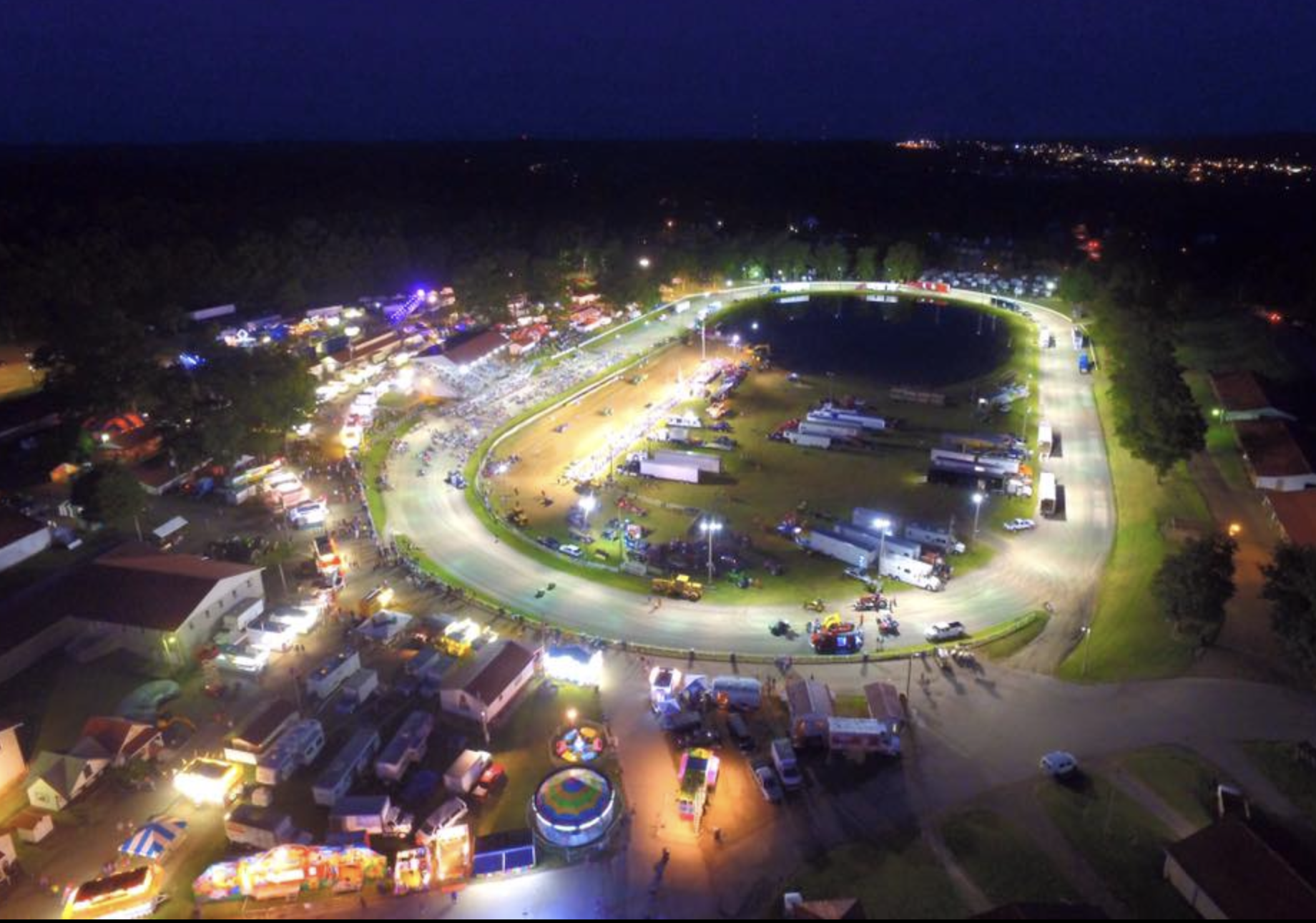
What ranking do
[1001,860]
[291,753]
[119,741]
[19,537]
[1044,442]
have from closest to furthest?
[1001,860] < [291,753] < [119,741] < [19,537] < [1044,442]

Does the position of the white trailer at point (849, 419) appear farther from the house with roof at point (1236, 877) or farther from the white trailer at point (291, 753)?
the white trailer at point (291, 753)

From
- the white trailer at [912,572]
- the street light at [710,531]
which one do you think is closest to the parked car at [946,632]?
the white trailer at [912,572]

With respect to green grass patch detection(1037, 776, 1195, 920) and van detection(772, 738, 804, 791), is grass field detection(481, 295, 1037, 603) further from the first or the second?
green grass patch detection(1037, 776, 1195, 920)

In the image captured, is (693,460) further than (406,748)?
Yes

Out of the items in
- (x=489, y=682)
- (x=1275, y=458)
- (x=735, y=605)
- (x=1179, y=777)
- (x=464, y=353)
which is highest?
(x=464, y=353)

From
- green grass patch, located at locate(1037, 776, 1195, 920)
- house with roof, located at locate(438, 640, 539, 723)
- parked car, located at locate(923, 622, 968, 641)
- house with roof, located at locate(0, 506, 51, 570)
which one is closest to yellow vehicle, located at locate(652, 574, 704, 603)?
house with roof, located at locate(438, 640, 539, 723)

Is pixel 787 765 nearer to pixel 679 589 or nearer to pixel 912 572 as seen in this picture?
pixel 679 589

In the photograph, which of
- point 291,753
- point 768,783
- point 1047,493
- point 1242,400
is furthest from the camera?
point 1242,400

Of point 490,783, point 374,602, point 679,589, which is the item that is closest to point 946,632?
point 679,589
